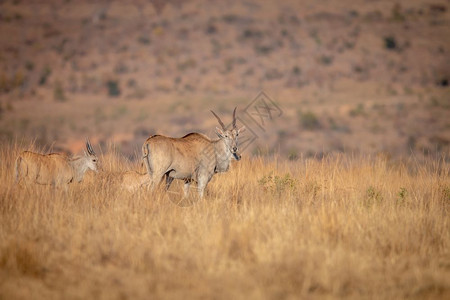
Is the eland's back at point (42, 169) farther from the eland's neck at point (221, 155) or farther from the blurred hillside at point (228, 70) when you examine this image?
the blurred hillside at point (228, 70)

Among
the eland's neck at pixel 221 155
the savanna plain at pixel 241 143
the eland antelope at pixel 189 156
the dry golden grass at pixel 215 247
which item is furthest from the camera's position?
the eland's neck at pixel 221 155

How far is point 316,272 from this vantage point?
6348 millimetres

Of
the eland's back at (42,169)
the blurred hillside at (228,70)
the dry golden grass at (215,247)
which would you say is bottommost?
the dry golden grass at (215,247)

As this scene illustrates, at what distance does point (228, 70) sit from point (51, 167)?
42.6 meters

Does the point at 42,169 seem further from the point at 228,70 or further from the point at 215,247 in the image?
the point at 228,70

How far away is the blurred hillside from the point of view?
35406 mm

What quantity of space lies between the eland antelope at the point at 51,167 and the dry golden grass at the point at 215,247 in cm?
26

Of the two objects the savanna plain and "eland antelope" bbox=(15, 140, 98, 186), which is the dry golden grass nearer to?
the savanna plain

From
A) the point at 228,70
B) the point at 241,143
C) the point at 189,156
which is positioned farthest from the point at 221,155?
the point at 228,70

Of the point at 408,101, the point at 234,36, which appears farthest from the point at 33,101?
the point at 408,101

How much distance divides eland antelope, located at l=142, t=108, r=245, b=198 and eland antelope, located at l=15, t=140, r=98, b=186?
4.82 feet

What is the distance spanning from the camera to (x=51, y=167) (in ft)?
32.6

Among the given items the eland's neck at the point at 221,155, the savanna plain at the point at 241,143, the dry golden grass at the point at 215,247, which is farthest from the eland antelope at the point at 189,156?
the dry golden grass at the point at 215,247

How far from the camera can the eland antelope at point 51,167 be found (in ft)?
31.7
